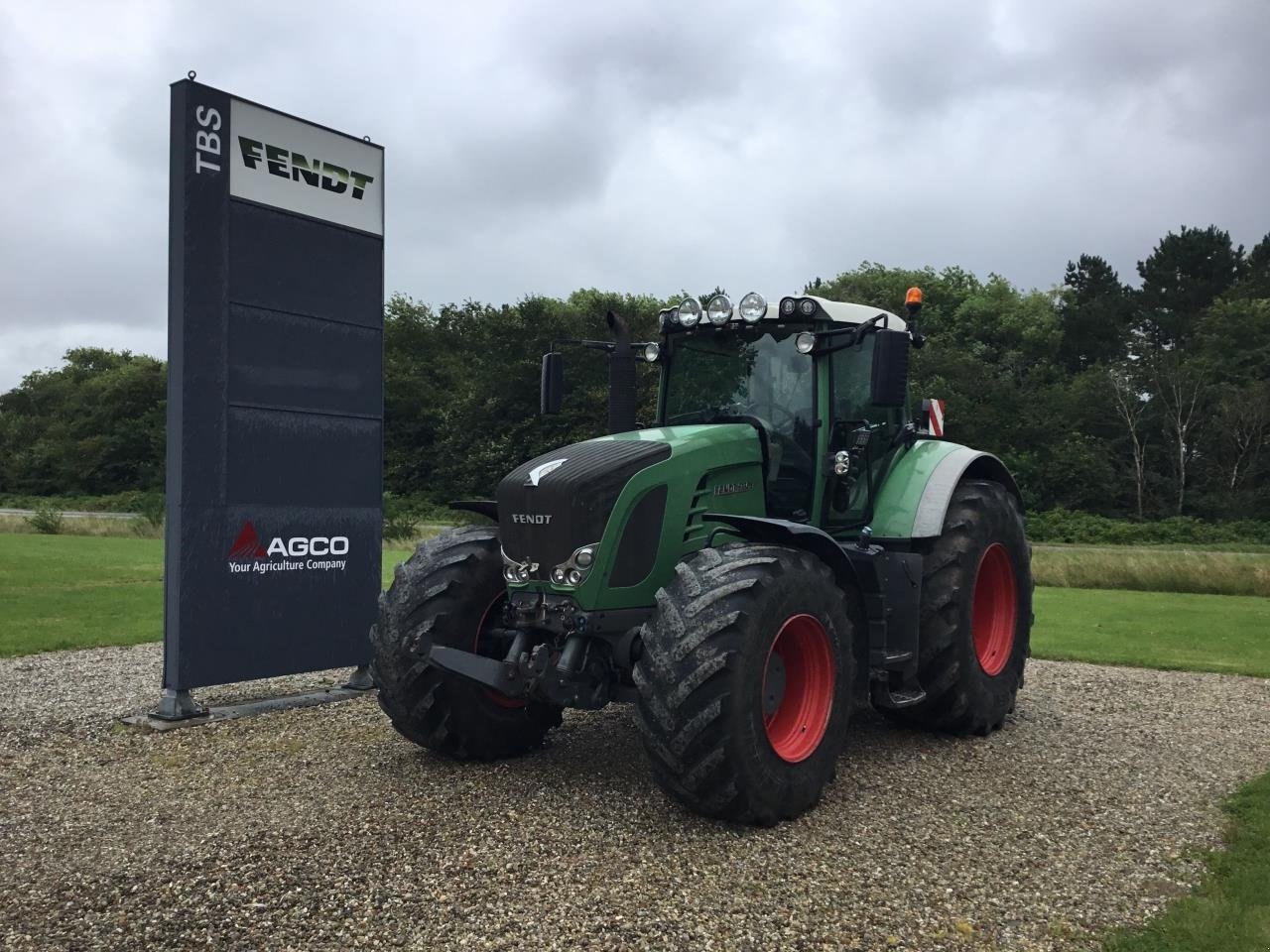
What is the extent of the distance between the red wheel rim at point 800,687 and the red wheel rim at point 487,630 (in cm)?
156

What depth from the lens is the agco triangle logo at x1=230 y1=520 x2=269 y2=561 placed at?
24.2 feet

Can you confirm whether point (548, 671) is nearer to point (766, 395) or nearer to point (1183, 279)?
point (766, 395)

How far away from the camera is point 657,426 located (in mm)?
6848

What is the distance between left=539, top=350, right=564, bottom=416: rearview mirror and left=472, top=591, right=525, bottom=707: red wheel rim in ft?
5.12

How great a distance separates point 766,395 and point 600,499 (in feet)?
5.44

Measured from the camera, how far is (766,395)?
21.3 ft

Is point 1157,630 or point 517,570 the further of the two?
point 1157,630

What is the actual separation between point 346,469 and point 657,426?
9.11 feet

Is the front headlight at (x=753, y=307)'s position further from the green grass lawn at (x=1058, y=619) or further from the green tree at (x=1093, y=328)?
the green tree at (x=1093, y=328)

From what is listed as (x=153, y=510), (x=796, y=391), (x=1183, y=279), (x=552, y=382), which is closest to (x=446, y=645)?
(x=552, y=382)

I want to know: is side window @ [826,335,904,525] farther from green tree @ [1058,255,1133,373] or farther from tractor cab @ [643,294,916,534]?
green tree @ [1058,255,1133,373]

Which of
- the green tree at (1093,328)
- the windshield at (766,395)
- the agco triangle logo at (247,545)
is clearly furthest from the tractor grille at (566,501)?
the green tree at (1093,328)

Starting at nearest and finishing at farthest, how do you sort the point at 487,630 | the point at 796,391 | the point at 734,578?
the point at 734,578
the point at 487,630
the point at 796,391

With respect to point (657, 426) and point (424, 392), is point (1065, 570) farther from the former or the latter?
point (424, 392)
